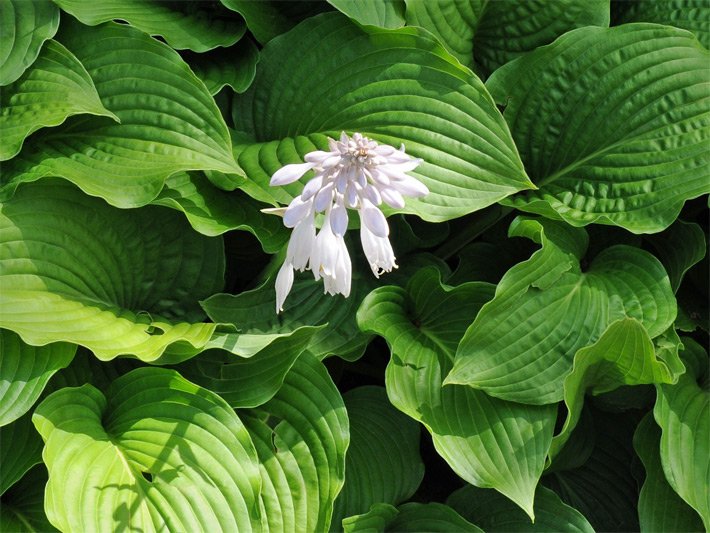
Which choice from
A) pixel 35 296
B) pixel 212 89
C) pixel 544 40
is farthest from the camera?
pixel 544 40

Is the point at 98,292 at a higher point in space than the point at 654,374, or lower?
higher

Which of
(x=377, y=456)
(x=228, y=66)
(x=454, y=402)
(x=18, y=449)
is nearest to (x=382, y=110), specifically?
(x=228, y=66)

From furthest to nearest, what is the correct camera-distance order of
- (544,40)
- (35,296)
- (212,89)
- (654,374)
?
(544,40) → (212,89) → (654,374) → (35,296)

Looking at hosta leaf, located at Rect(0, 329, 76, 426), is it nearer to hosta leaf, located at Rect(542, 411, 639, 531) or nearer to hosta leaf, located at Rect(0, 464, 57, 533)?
hosta leaf, located at Rect(0, 464, 57, 533)

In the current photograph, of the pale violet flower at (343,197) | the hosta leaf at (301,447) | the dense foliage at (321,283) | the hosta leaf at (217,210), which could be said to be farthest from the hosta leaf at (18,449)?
the pale violet flower at (343,197)

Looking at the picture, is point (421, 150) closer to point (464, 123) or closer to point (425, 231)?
point (464, 123)

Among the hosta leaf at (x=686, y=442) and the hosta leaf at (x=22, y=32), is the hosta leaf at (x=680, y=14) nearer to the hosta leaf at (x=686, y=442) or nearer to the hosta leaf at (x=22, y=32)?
the hosta leaf at (x=686, y=442)

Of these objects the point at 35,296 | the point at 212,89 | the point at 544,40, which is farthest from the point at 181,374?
the point at 544,40

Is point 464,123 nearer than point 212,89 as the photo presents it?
Yes
